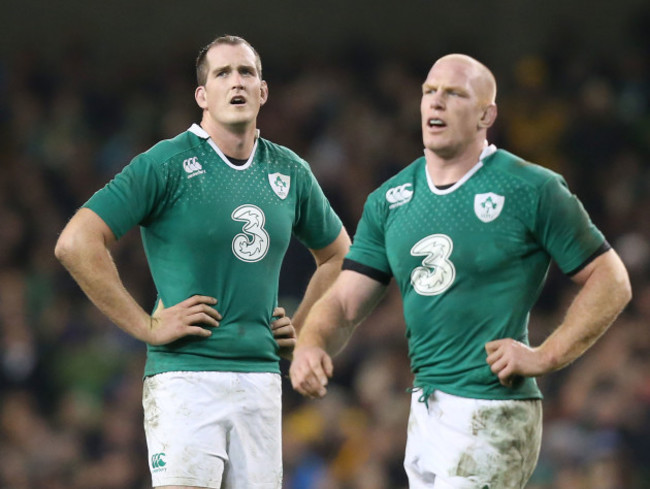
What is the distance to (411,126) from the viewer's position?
12242mm

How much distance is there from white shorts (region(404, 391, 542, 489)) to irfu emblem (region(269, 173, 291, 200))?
1134mm

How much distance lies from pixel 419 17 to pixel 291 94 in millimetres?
2155

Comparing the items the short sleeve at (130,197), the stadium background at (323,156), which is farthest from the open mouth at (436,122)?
the stadium background at (323,156)

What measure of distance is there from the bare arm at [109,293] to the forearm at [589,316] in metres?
1.38

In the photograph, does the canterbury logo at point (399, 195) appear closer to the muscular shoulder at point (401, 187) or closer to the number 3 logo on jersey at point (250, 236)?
the muscular shoulder at point (401, 187)

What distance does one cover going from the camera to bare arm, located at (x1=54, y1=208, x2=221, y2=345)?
4.78m

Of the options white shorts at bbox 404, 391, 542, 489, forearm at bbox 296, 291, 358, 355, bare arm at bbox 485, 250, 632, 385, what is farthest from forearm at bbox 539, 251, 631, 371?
forearm at bbox 296, 291, 358, 355

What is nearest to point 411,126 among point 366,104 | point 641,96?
point 366,104

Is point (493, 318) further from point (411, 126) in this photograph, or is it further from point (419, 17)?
point (419, 17)

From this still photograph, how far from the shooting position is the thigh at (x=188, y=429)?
15.6ft

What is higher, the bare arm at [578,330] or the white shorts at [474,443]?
the bare arm at [578,330]

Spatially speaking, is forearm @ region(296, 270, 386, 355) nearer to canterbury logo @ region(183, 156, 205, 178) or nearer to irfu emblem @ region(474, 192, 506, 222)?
irfu emblem @ region(474, 192, 506, 222)

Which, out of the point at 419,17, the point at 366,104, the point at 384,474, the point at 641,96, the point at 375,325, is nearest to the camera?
the point at 384,474

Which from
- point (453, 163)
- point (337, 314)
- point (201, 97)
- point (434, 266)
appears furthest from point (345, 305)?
point (201, 97)
